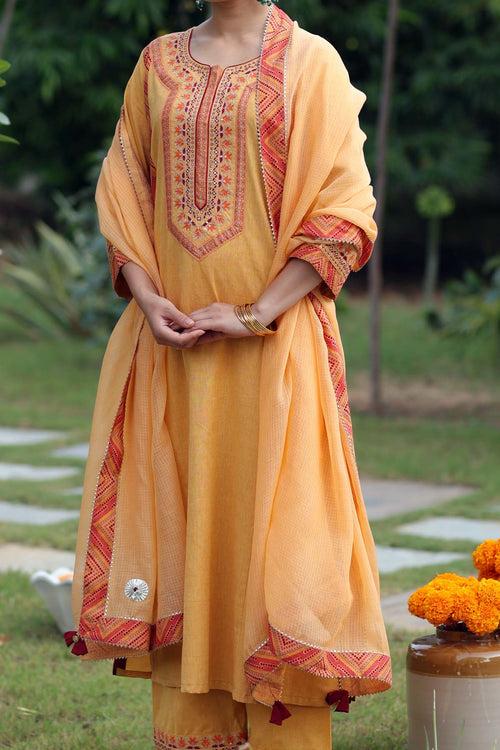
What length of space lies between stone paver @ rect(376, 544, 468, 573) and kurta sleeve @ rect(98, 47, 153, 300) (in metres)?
2.39

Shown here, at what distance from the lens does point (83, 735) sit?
3.08 metres

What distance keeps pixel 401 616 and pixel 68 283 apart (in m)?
7.38

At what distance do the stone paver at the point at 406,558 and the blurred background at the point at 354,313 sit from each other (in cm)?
2

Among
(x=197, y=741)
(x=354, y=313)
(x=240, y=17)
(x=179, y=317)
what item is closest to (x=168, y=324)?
(x=179, y=317)

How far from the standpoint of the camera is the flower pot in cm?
262

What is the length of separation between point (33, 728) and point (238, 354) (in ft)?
4.01

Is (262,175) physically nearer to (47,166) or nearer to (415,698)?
(415,698)

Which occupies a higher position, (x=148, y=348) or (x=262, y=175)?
(x=262, y=175)

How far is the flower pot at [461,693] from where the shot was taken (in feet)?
8.59

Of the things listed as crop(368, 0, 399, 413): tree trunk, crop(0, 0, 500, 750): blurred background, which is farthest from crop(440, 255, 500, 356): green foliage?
crop(368, 0, 399, 413): tree trunk

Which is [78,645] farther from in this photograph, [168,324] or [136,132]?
[136,132]

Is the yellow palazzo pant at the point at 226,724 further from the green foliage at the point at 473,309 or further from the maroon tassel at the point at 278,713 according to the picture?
the green foliage at the point at 473,309

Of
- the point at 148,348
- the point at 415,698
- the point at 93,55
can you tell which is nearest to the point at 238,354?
the point at 148,348

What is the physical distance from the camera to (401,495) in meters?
6.08
